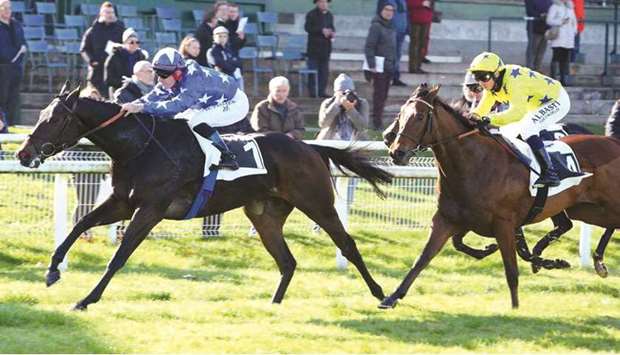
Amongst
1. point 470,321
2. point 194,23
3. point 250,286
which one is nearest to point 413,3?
point 194,23

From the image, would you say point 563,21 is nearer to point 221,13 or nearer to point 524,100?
point 221,13

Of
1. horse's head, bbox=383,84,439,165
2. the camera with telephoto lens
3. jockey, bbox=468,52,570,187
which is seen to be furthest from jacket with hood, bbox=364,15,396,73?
horse's head, bbox=383,84,439,165

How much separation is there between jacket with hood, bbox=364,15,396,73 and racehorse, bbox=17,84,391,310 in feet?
21.6

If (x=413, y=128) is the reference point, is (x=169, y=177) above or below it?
below

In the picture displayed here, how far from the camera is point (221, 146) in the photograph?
9602 millimetres

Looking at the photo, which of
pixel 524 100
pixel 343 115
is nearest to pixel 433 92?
pixel 524 100

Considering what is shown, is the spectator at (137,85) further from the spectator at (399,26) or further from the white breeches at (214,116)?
the spectator at (399,26)

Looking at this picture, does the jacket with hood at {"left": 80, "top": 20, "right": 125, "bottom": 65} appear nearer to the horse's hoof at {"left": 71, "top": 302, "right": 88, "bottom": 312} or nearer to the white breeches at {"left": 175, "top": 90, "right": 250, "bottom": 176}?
the white breeches at {"left": 175, "top": 90, "right": 250, "bottom": 176}

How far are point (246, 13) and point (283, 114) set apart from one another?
817 centimetres

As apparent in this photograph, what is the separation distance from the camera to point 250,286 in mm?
10602

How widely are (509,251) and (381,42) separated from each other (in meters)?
7.55

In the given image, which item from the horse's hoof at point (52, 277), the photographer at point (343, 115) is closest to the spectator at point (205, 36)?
the photographer at point (343, 115)

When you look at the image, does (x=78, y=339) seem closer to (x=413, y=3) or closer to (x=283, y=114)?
(x=283, y=114)

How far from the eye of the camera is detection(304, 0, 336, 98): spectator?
17438 millimetres
